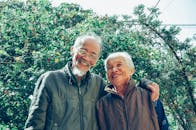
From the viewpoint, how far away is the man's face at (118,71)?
8.78ft

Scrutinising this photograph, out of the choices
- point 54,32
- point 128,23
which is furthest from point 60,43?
point 128,23

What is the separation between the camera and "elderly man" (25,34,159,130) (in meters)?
2.27

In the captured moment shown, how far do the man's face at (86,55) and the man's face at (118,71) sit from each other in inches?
8.4

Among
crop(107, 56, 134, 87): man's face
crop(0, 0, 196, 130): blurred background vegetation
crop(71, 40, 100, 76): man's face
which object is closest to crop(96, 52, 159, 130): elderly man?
crop(107, 56, 134, 87): man's face

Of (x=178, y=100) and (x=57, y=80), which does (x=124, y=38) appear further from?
(x=178, y=100)

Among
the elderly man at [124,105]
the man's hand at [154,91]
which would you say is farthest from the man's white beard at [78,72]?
the man's hand at [154,91]

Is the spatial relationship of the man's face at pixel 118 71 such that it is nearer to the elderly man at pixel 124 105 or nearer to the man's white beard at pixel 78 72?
the elderly man at pixel 124 105

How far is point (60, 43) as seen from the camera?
Answer: 4.93 m

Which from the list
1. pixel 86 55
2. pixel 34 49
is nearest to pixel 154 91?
pixel 86 55

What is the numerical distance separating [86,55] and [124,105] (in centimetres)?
62

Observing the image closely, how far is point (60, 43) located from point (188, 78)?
5882 mm

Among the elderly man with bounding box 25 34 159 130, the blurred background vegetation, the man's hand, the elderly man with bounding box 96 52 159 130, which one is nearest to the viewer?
the elderly man with bounding box 25 34 159 130

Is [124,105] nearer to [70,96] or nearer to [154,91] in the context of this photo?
[154,91]

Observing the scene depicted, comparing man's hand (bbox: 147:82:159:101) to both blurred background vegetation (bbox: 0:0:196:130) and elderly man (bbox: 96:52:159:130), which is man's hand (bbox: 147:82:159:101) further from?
blurred background vegetation (bbox: 0:0:196:130)
